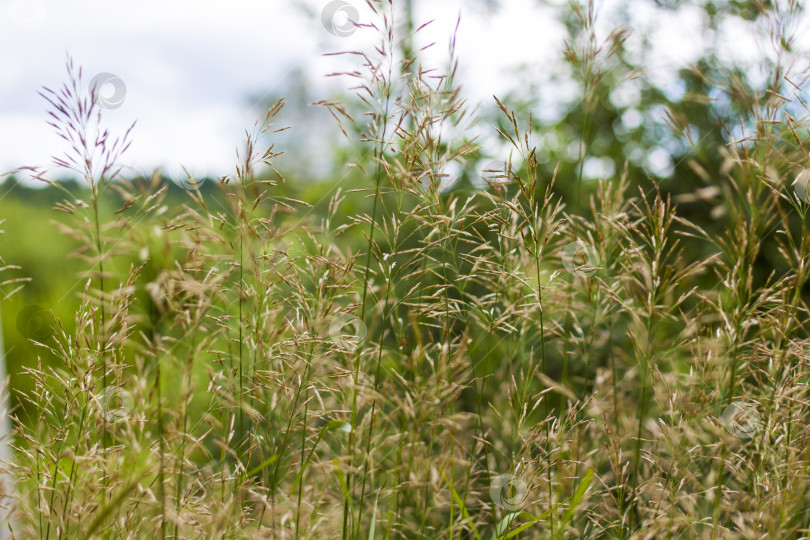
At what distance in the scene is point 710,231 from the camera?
3.55m

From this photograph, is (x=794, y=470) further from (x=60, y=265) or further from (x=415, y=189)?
(x=60, y=265)

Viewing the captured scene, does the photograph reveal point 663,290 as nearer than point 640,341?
No

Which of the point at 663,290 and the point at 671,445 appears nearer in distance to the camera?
the point at 671,445

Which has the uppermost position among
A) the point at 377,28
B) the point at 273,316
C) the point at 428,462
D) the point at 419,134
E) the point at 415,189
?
the point at 377,28

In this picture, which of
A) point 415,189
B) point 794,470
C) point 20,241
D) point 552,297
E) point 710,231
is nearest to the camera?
point 794,470

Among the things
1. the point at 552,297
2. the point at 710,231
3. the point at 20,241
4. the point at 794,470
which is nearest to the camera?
the point at 794,470

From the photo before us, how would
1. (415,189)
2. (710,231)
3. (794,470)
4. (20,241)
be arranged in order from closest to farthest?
(794,470), (415,189), (710,231), (20,241)

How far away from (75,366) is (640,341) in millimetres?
1122

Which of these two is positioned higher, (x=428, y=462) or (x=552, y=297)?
(x=552, y=297)

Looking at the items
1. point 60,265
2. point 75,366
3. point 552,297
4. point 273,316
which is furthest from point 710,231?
point 60,265

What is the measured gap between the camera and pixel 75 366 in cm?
120

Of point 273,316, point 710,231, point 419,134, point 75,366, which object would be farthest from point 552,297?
point 710,231

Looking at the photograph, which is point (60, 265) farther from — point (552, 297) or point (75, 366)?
point (552, 297)

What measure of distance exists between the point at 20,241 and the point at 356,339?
4.73 metres
